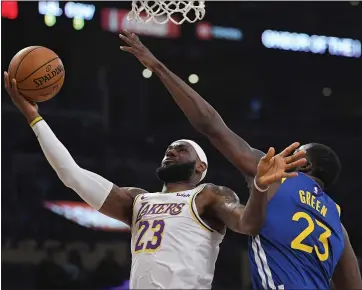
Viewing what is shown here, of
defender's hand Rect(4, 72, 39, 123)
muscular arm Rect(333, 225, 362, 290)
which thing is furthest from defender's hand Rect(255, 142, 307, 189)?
defender's hand Rect(4, 72, 39, 123)

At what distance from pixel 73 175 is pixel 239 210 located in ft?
3.22

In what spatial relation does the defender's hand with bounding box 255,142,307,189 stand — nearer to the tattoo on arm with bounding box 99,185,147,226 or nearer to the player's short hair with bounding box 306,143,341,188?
the player's short hair with bounding box 306,143,341,188

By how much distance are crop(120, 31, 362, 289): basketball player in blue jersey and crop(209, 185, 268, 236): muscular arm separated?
122 millimetres

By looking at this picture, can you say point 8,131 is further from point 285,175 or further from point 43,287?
point 285,175

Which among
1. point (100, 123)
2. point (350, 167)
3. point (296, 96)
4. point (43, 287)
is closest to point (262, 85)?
point (296, 96)

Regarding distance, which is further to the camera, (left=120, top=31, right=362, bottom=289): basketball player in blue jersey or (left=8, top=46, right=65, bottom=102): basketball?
(left=8, top=46, right=65, bottom=102): basketball

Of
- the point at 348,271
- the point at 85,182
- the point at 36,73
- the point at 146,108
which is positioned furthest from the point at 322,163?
the point at 146,108

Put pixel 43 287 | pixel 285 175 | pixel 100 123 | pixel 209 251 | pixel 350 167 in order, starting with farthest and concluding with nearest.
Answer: pixel 350 167, pixel 100 123, pixel 43 287, pixel 209 251, pixel 285 175

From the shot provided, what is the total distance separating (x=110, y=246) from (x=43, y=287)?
1.25 meters

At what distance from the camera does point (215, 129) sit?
12.8ft

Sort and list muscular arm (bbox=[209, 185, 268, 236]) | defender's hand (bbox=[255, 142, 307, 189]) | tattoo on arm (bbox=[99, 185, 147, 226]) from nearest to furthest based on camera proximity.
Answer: defender's hand (bbox=[255, 142, 307, 189]), muscular arm (bbox=[209, 185, 268, 236]), tattoo on arm (bbox=[99, 185, 147, 226])

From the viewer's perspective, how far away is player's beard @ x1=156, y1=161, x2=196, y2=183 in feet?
14.5

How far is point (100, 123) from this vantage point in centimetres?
1242

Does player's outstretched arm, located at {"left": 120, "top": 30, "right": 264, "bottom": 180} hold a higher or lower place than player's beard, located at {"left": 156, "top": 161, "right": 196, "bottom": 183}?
higher
